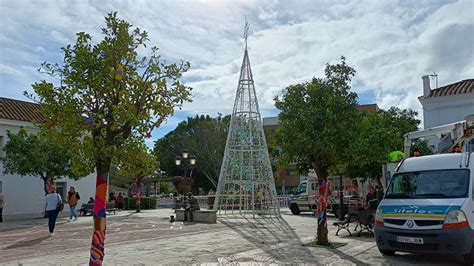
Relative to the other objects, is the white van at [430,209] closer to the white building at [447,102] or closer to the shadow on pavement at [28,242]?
the shadow on pavement at [28,242]

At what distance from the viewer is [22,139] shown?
24578mm

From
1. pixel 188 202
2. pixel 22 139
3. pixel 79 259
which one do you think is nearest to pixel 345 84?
pixel 79 259

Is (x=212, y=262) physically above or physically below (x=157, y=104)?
below

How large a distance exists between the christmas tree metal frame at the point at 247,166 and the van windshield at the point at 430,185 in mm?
12125

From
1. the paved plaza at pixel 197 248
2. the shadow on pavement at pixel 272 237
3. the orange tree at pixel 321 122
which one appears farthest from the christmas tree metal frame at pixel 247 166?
the orange tree at pixel 321 122

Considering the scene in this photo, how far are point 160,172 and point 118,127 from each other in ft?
165

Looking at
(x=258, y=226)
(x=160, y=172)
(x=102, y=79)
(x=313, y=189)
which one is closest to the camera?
(x=102, y=79)

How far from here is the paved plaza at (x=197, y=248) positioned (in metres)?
9.98

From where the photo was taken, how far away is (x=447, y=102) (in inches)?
1134

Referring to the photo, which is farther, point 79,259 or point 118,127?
point 79,259

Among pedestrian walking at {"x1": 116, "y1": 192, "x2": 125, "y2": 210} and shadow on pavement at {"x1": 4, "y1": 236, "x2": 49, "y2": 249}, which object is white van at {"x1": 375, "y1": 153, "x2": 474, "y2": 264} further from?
pedestrian walking at {"x1": 116, "y1": 192, "x2": 125, "y2": 210}

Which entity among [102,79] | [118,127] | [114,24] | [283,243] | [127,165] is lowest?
[283,243]

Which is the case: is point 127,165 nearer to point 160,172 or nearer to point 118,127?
point 118,127

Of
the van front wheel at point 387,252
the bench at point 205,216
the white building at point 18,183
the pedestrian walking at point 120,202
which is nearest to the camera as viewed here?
the van front wheel at point 387,252
